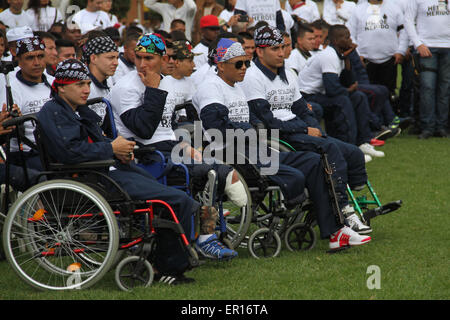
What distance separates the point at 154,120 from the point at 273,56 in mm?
1823

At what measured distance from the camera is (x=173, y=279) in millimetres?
5305

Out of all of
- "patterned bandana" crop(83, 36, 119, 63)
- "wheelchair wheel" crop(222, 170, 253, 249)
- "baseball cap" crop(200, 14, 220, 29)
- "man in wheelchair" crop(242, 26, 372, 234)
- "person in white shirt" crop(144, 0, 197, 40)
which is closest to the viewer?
"wheelchair wheel" crop(222, 170, 253, 249)

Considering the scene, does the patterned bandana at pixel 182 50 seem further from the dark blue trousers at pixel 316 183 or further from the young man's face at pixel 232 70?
the dark blue trousers at pixel 316 183

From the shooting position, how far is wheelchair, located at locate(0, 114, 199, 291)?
4.99 m

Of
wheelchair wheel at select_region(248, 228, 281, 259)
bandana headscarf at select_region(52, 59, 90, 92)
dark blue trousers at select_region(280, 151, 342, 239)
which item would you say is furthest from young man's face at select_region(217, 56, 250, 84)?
bandana headscarf at select_region(52, 59, 90, 92)

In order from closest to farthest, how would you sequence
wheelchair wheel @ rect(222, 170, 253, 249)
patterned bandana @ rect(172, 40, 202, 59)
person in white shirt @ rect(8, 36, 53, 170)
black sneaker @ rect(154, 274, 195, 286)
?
1. black sneaker @ rect(154, 274, 195, 286)
2. wheelchair wheel @ rect(222, 170, 253, 249)
3. person in white shirt @ rect(8, 36, 53, 170)
4. patterned bandana @ rect(172, 40, 202, 59)

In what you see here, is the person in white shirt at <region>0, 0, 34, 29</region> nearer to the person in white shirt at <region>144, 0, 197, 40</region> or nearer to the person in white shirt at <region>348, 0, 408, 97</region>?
the person in white shirt at <region>144, 0, 197, 40</region>

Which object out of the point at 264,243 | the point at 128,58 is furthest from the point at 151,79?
the point at 128,58

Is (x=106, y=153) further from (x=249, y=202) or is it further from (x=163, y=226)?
(x=249, y=202)

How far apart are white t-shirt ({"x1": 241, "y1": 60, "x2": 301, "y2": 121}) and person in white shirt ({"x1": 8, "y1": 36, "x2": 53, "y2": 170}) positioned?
1778 millimetres

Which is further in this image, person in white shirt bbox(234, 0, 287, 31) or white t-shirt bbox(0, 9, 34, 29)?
person in white shirt bbox(234, 0, 287, 31)

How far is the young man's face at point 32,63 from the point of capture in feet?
21.3

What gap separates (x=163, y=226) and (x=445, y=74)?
817 centimetres
